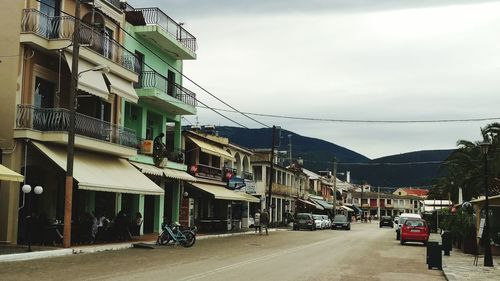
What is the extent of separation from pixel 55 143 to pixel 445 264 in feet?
52.3

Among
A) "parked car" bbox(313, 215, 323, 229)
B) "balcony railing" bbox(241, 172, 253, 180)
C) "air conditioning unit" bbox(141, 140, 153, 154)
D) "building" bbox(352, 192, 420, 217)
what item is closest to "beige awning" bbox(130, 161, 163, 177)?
"air conditioning unit" bbox(141, 140, 153, 154)

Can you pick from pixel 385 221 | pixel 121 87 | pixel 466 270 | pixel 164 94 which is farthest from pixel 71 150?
pixel 385 221

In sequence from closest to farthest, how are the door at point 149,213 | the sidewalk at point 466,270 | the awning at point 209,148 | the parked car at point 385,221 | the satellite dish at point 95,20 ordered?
the sidewalk at point 466,270
the satellite dish at point 95,20
the door at point 149,213
the awning at point 209,148
the parked car at point 385,221

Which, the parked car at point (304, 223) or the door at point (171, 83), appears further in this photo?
the parked car at point (304, 223)

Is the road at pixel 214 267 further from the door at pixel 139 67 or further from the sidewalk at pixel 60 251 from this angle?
the door at pixel 139 67

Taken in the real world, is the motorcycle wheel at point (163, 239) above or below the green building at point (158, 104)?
below

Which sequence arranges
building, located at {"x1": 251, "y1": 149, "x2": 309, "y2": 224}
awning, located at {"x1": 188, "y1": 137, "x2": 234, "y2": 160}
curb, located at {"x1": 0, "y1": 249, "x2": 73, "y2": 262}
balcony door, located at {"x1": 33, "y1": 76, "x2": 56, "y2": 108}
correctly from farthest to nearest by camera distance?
1. building, located at {"x1": 251, "y1": 149, "x2": 309, "y2": 224}
2. awning, located at {"x1": 188, "y1": 137, "x2": 234, "y2": 160}
3. balcony door, located at {"x1": 33, "y1": 76, "x2": 56, "y2": 108}
4. curb, located at {"x1": 0, "y1": 249, "x2": 73, "y2": 262}

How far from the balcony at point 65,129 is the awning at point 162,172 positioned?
243cm

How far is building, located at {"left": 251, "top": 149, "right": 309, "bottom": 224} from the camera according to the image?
6550 cm

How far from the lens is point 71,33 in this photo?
83.5ft

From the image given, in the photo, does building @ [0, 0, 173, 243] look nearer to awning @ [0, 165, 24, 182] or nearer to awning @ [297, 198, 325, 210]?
awning @ [0, 165, 24, 182]

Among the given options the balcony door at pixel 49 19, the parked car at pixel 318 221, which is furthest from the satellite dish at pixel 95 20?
the parked car at pixel 318 221

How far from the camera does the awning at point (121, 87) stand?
2723 cm

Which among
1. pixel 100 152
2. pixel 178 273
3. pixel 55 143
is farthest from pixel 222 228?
pixel 178 273
